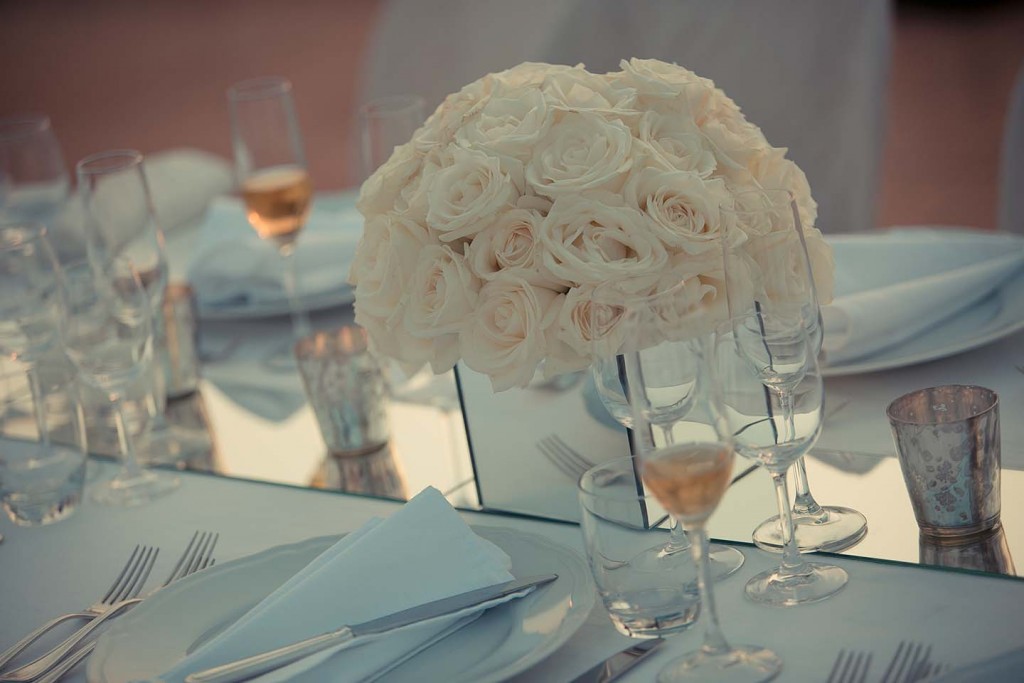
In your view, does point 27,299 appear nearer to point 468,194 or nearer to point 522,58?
point 468,194

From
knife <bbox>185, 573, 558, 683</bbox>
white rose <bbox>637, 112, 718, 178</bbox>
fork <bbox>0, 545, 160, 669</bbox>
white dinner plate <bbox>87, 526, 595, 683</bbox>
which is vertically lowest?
fork <bbox>0, 545, 160, 669</bbox>

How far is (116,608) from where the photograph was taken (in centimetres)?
96

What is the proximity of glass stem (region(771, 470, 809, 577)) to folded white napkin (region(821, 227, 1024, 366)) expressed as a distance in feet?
1.16

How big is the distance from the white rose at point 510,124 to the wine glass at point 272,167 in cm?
64

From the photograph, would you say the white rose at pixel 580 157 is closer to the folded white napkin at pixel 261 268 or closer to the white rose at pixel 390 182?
the white rose at pixel 390 182

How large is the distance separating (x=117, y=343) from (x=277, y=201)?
38cm

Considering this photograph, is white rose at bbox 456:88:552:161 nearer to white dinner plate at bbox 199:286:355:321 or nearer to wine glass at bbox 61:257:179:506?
wine glass at bbox 61:257:179:506

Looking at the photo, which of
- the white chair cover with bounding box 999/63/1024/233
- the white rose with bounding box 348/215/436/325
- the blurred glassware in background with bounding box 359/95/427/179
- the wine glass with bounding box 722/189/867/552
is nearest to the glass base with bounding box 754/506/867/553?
the wine glass with bounding box 722/189/867/552

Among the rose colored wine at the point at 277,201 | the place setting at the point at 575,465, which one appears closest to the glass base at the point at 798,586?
the place setting at the point at 575,465

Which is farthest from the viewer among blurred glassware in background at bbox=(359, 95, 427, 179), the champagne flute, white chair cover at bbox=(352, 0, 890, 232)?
white chair cover at bbox=(352, 0, 890, 232)

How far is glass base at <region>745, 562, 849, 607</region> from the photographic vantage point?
837mm

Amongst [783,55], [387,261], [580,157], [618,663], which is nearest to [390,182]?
[387,261]

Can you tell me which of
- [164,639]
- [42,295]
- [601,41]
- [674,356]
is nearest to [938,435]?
[674,356]

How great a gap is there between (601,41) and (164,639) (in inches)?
64.7
